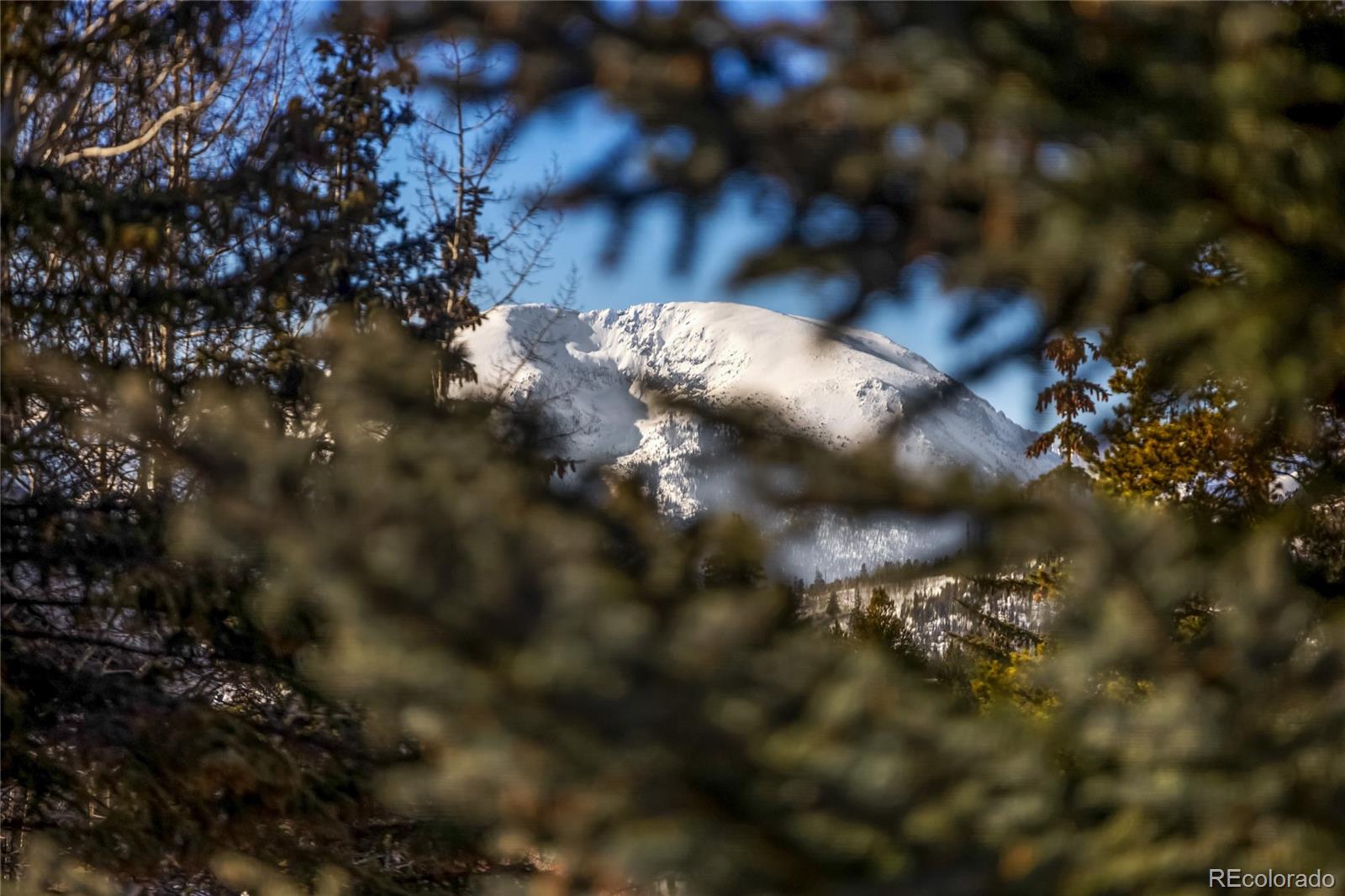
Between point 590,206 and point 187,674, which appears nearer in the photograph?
point 590,206

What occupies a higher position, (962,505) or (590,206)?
(590,206)

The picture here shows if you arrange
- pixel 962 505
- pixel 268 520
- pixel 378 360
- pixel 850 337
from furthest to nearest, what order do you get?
pixel 850 337
pixel 962 505
pixel 378 360
pixel 268 520

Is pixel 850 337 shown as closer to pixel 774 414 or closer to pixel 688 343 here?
pixel 774 414

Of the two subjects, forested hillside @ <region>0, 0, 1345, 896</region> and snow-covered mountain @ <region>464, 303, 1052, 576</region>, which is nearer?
forested hillside @ <region>0, 0, 1345, 896</region>

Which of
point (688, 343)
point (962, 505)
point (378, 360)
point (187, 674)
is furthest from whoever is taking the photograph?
point (187, 674)

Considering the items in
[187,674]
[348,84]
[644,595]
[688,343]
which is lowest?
[644,595]

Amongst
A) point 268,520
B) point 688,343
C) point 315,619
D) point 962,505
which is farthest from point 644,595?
point 315,619

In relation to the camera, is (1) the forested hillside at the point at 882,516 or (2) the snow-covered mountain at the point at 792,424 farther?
(2) the snow-covered mountain at the point at 792,424

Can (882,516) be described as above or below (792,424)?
below

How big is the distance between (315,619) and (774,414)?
317 centimetres

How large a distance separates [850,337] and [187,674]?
5275mm

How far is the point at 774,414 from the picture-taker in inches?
76.2

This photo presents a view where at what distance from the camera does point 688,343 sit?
4.44m

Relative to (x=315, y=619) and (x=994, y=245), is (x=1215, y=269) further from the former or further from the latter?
(x=315, y=619)
